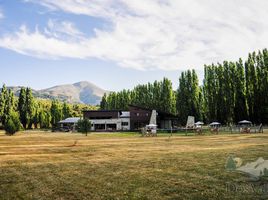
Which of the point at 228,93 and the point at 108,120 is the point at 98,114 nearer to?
the point at 108,120

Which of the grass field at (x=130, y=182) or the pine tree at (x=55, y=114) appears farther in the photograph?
the pine tree at (x=55, y=114)

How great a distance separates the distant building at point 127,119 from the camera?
79.4 m

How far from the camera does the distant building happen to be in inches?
3127

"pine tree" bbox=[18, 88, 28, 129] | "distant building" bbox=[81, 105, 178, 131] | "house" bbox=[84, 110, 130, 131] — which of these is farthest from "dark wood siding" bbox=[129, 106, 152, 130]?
"pine tree" bbox=[18, 88, 28, 129]

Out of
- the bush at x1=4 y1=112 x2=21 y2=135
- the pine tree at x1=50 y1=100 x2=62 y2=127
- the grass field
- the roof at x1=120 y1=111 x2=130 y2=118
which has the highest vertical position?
the pine tree at x1=50 y1=100 x2=62 y2=127

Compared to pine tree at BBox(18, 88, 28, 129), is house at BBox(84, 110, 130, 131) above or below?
below

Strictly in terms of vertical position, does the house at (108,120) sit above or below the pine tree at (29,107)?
below

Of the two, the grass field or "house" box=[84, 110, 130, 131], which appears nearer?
the grass field

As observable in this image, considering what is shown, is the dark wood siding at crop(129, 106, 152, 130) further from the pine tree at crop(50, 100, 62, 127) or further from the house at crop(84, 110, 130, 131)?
the pine tree at crop(50, 100, 62, 127)

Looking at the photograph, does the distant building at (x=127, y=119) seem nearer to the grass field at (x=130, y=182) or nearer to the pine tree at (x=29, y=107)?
the pine tree at (x=29, y=107)

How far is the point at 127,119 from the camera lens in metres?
83.2

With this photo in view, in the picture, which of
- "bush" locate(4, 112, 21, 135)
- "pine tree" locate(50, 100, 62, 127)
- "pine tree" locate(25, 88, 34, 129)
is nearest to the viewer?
"bush" locate(4, 112, 21, 135)

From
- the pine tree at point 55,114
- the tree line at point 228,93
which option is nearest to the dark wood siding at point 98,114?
the tree line at point 228,93

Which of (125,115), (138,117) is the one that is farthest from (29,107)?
(138,117)
